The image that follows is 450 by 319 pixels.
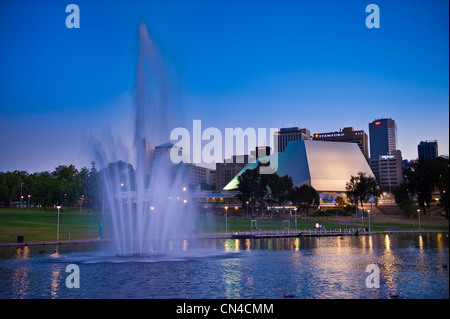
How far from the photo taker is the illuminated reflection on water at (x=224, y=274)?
72.8 feet

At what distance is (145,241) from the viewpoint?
1633 inches

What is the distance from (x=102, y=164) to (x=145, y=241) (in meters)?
8.84

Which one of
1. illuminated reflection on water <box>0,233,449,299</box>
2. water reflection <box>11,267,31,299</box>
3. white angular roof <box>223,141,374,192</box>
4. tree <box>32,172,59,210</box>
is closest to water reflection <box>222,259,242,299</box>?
illuminated reflection on water <box>0,233,449,299</box>

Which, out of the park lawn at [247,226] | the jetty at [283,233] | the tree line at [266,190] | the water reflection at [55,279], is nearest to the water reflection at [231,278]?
the water reflection at [55,279]

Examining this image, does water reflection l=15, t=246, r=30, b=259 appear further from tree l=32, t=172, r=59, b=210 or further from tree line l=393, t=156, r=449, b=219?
tree line l=393, t=156, r=449, b=219

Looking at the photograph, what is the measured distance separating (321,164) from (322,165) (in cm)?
61

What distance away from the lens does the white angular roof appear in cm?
17412

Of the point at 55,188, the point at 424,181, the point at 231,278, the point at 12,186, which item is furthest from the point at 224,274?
the point at 12,186

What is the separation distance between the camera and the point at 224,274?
28.0 m

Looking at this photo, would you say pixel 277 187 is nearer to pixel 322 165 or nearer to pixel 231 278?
pixel 322 165

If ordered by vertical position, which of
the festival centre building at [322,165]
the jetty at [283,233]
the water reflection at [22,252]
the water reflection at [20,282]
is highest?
the festival centre building at [322,165]

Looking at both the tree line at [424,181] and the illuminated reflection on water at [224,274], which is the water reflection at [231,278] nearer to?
the illuminated reflection on water at [224,274]

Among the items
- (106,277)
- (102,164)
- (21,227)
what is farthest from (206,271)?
(21,227)

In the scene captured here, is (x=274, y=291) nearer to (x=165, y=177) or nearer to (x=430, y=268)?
(x=430, y=268)
